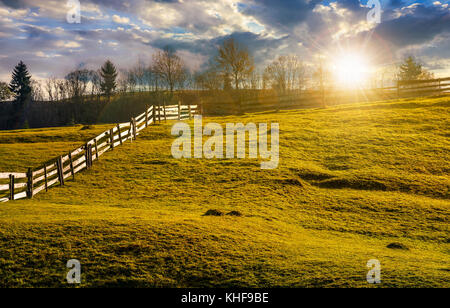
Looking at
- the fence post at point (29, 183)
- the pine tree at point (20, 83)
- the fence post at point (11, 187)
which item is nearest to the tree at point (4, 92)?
the pine tree at point (20, 83)

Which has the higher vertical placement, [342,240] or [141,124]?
[141,124]

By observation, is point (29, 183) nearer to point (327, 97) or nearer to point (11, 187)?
point (11, 187)

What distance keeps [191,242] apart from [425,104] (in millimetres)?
35821

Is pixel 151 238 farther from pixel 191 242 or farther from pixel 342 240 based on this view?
pixel 342 240

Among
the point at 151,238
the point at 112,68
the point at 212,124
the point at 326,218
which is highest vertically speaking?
the point at 112,68

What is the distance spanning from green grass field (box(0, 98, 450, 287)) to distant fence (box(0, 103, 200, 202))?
677mm

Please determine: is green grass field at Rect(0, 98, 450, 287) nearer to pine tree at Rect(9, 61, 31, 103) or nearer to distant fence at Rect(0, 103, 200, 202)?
distant fence at Rect(0, 103, 200, 202)

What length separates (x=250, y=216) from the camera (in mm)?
11961

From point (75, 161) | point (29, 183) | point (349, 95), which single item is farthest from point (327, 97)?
point (29, 183)

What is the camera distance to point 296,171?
707 inches

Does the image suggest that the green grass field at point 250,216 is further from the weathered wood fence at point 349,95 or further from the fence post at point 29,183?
the weathered wood fence at point 349,95

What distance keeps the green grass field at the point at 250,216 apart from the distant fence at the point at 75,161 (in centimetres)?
68

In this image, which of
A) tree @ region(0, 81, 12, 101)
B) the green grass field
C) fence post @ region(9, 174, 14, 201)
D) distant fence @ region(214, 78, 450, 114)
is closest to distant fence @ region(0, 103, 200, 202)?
fence post @ region(9, 174, 14, 201)
